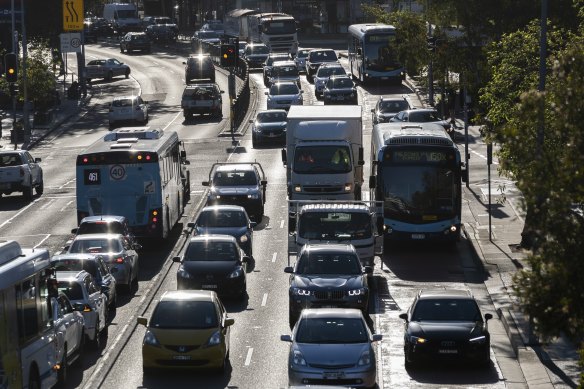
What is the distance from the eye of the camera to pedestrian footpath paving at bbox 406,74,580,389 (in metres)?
26.4

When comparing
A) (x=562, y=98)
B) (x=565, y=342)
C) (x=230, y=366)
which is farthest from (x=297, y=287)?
(x=562, y=98)

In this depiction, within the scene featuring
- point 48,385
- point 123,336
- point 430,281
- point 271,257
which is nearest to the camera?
point 48,385

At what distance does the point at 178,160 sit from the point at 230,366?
19.8m

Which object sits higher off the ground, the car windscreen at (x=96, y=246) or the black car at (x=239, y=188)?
the car windscreen at (x=96, y=246)

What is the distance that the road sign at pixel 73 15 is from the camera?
3531 inches

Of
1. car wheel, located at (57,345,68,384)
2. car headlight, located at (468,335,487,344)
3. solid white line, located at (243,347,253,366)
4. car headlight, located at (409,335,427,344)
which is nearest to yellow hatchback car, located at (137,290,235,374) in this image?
solid white line, located at (243,347,253,366)

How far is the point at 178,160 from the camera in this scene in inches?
1844

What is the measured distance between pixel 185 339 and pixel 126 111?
49.1 m

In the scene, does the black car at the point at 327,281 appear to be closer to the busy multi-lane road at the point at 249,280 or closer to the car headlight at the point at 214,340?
the busy multi-lane road at the point at 249,280

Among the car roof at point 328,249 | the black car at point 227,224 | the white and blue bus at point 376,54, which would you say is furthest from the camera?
the white and blue bus at point 376,54

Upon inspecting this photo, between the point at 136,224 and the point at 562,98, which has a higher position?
the point at 562,98

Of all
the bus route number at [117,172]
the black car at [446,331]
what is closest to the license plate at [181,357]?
the black car at [446,331]

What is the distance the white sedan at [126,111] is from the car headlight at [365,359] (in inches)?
1977

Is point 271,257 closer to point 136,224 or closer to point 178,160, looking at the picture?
point 136,224
